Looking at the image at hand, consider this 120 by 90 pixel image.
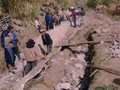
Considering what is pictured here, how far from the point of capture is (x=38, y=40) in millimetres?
15781

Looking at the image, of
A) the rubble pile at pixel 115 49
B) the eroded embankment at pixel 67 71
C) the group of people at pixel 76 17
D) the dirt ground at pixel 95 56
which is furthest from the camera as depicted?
the group of people at pixel 76 17

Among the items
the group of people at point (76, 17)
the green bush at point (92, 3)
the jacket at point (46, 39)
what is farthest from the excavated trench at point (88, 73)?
the green bush at point (92, 3)

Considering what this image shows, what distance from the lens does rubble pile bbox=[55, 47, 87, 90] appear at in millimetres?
12762

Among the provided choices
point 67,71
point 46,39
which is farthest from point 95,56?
point 46,39

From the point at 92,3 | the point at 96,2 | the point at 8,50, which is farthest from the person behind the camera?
the point at 92,3

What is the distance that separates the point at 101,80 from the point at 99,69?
3.04 ft

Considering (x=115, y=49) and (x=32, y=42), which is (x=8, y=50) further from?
(x=115, y=49)

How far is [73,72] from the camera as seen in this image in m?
14.0

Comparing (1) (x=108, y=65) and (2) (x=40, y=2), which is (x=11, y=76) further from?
(2) (x=40, y=2)

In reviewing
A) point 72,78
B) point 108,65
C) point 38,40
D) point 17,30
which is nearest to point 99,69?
point 108,65

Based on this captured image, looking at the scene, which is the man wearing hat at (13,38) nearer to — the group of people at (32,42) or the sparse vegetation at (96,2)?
the group of people at (32,42)

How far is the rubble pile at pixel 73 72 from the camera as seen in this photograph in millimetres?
12762

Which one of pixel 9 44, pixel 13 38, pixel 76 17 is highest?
pixel 13 38

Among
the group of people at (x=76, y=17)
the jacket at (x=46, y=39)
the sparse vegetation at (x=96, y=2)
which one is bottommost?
the sparse vegetation at (x=96, y=2)
